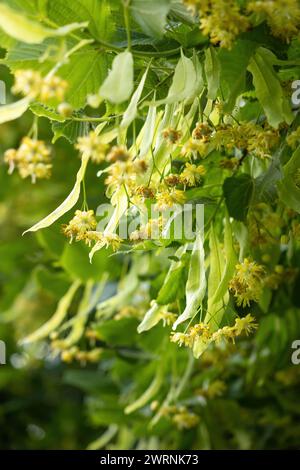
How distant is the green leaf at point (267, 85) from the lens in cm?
63

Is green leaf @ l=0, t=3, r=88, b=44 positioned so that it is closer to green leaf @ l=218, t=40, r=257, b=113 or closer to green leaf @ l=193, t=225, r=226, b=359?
green leaf @ l=218, t=40, r=257, b=113

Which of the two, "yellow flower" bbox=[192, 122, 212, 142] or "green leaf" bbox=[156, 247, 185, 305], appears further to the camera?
"green leaf" bbox=[156, 247, 185, 305]

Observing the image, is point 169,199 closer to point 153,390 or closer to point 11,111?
point 11,111

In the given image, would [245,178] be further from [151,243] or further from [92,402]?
[92,402]

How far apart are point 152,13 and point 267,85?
0.43 feet

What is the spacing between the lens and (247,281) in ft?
2.16

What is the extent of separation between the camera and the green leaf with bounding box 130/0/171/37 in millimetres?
542

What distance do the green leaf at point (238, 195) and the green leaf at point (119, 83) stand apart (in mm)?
220

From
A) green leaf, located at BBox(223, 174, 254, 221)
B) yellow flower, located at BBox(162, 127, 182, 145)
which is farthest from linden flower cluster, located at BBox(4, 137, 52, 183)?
green leaf, located at BBox(223, 174, 254, 221)

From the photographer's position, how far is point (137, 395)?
124 cm

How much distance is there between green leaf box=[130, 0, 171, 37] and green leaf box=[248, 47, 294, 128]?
0.37ft

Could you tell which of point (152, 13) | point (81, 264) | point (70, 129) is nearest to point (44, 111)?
point (70, 129)

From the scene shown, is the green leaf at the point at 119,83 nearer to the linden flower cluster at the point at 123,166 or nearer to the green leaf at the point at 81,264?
the linden flower cluster at the point at 123,166

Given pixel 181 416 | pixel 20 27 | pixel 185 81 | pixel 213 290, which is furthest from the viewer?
pixel 181 416
